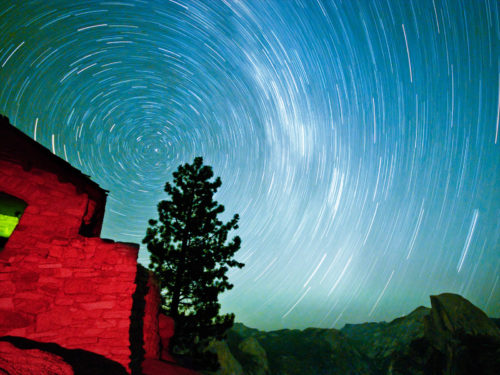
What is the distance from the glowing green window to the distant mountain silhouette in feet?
222

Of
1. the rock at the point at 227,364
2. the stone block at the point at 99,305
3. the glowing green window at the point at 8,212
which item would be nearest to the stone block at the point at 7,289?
the stone block at the point at 99,305

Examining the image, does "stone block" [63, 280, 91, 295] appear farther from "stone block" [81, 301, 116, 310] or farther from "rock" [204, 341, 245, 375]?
"rock" [204, 341, 245, 375]

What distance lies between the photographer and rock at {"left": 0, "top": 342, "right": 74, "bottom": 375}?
7.48 ft

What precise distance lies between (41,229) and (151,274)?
10.1 ft

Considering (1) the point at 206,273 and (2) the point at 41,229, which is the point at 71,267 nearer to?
(2) the point at 41,229

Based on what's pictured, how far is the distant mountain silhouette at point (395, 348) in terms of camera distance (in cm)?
4728

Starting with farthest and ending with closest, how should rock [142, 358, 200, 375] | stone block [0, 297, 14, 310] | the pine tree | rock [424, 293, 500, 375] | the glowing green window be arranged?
rock [424, 293, 500, 375]
the pine tree
the glowing green window
rock [142, 358, 200, 375]
stone block [0, 297, 14, 310]

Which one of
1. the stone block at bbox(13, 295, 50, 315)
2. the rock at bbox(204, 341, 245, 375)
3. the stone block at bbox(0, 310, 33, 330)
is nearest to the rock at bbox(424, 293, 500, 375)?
the rock at bbox(204, 341, 245, 375)

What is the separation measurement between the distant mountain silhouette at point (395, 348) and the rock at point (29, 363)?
216 ft

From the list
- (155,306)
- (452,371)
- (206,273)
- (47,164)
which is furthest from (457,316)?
(47,164)

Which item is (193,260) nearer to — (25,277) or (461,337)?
(25,277)

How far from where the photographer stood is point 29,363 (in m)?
2.45

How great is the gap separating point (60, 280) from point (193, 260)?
8.79 m

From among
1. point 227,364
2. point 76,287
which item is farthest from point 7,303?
point 227,364
